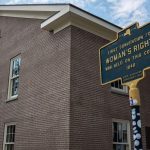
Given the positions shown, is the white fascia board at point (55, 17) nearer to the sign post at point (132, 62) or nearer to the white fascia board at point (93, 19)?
the white fascia board at point (93, 19)

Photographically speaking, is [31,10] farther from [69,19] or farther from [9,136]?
[9,136]

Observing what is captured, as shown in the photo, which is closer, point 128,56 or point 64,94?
point 128,56

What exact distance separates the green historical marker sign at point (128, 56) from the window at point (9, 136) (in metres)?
8.36

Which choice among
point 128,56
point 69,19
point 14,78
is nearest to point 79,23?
point 69,19

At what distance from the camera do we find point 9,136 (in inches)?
502

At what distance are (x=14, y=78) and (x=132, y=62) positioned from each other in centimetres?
983

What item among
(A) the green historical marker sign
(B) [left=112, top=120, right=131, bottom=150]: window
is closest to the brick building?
(B) [left=112, top=120, right=131, bottom=150]: window

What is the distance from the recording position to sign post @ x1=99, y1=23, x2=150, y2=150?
180 inches

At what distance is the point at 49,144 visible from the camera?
33.2ft

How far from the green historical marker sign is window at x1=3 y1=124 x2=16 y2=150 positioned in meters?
8.36

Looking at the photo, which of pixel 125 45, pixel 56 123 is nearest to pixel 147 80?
pixel 56 123

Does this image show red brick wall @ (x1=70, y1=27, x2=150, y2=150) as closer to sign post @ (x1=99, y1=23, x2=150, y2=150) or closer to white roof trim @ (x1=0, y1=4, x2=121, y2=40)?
white roof trim @ (x1=0, y1=4, x2=121, y2=40)

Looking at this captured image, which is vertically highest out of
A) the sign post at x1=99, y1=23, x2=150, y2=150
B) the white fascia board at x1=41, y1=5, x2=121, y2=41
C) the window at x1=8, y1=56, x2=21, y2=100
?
the white fascia board at x1=41, y1=5, x2=121, y2=41

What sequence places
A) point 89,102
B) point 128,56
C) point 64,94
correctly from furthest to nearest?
point 89,102
point 64,94
point 128,56
